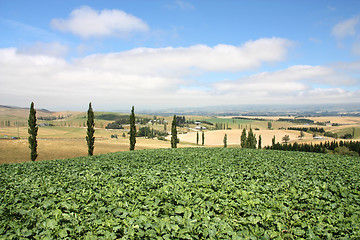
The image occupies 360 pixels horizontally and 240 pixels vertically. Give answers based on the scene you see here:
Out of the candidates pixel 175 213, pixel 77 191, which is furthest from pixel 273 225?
pixel 77 191

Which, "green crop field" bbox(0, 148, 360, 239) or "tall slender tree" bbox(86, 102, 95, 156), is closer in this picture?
"green crop field" bbox(0, 148, 360, 239)

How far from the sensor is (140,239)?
24.7 ft

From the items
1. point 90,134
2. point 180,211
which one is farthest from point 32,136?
point 180,211

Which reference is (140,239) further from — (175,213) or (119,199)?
(119,199)

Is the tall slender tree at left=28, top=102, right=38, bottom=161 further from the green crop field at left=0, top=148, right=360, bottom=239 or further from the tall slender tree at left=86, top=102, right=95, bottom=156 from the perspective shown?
the green crop field at left=0, top=148, right=360, bottom=239

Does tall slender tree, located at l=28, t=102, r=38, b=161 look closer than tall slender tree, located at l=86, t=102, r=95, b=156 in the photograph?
Yes

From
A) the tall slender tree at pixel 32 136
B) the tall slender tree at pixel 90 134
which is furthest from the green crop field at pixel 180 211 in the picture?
the tall slender tree at pixel 32 136

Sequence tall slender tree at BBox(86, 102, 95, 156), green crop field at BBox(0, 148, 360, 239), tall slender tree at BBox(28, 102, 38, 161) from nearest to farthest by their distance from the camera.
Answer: green crop field at BBox(0, 148, 360, 239) < tall slender tree at BBox(28, 102, 38, 161) < tall slender tree at BBox(86, 102, 95, 156)

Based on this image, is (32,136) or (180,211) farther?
(32,136)

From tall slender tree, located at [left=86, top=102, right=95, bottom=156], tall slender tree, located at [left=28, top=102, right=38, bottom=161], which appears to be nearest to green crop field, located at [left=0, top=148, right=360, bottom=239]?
tall slender tree, located at [left=86, top=102, right=95, bottom=156]

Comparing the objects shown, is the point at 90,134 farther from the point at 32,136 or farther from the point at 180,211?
the point at 180,211

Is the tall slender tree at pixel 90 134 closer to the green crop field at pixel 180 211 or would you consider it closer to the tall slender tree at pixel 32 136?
the tall slender tree at pixel 32 136

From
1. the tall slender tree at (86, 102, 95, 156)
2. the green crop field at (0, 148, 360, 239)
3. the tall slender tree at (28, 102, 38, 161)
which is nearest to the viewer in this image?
the green crop field at (0, 148, 360, 239)

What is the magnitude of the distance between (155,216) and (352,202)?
1071 cm
